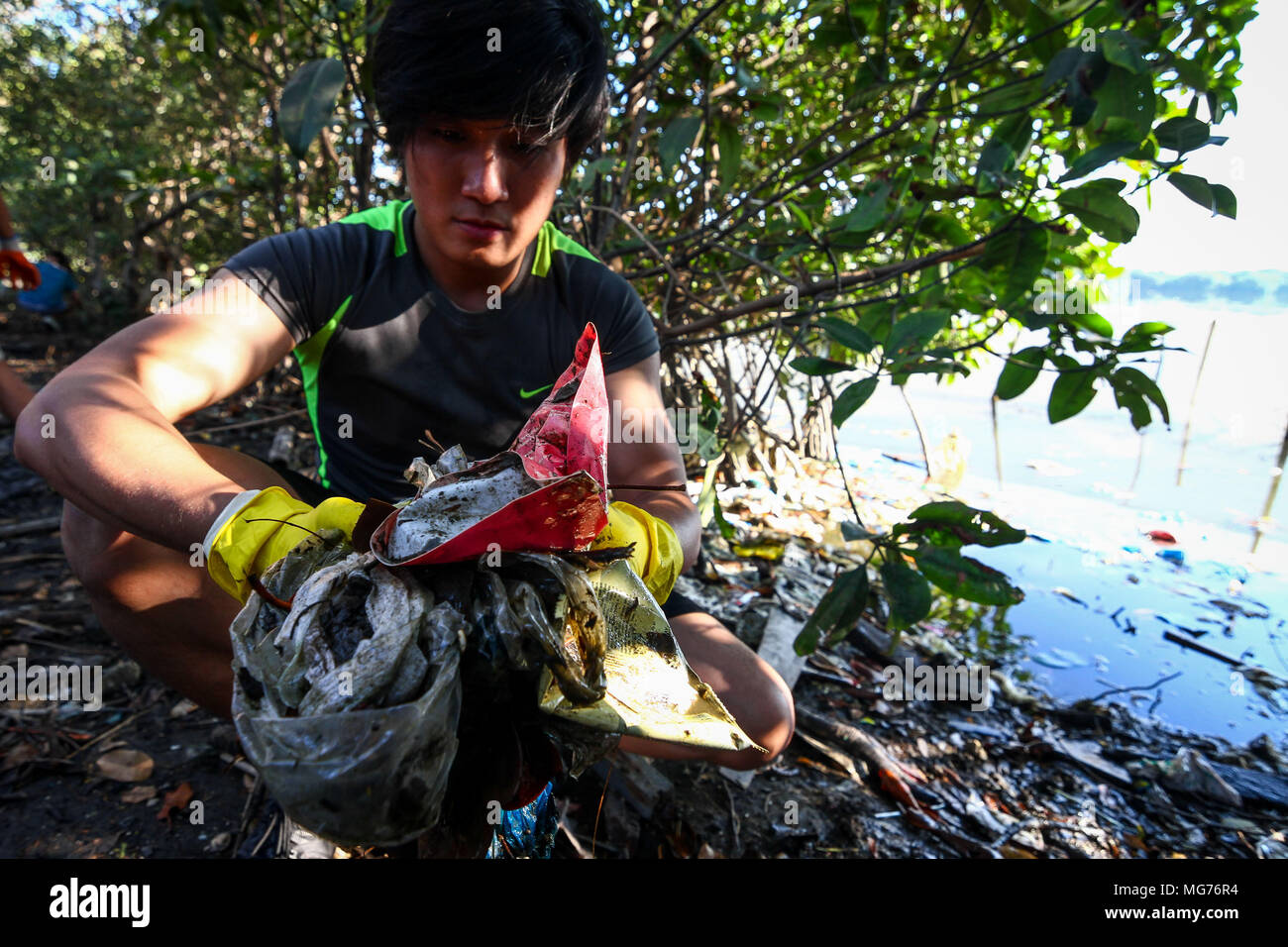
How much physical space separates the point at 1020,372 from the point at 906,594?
0.77m

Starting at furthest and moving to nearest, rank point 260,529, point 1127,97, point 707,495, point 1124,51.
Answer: point 707,495 < point 1127,97 < point 1124,51 < point 260,529

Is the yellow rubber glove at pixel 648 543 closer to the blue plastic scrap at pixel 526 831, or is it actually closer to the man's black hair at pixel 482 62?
the blue plastic scrap at pixel 526 831

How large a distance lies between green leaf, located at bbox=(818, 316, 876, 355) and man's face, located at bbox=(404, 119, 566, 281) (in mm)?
840

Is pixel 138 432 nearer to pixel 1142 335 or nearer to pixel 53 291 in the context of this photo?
pixel 1142 335

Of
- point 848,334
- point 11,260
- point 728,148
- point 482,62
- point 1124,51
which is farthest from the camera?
point 11,260

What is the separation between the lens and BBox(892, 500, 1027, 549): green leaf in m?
1.66

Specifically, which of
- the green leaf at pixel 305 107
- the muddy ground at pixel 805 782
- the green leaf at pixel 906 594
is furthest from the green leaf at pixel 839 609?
the green leaf at pixel 305 107

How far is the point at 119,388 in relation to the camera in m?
1.31

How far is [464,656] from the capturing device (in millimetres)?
889

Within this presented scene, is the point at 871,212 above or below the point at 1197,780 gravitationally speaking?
above

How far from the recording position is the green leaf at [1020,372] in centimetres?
192

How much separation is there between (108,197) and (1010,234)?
7129mm

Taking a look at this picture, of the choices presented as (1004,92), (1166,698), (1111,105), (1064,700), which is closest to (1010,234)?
(1111,105)

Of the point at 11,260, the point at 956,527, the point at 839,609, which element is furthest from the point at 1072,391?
the point at 11,260
